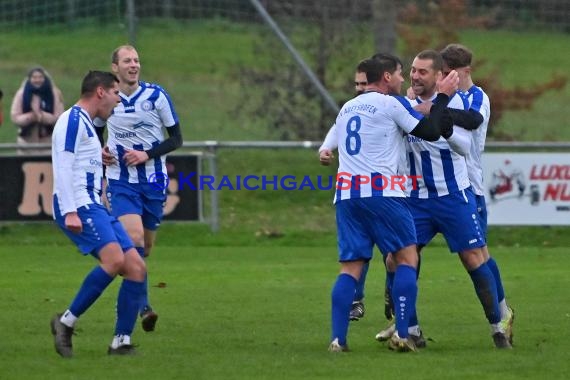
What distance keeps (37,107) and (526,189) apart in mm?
6638

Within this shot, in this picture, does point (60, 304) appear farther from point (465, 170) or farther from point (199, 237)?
point (199, 237)

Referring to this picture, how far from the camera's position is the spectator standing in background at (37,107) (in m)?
18.5

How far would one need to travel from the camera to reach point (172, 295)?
493 inches

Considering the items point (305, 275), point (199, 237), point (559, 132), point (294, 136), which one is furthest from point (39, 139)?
point (559, 132)

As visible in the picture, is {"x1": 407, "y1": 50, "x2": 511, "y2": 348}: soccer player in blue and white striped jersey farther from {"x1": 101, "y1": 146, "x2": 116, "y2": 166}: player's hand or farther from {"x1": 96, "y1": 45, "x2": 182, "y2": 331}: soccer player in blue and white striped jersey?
{"x1": 101, "y1": 146, "x2": 116, "y2": 166}: player's hand

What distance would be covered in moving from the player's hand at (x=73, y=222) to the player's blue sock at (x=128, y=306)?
23.3 inches

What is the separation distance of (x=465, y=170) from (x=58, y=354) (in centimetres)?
309

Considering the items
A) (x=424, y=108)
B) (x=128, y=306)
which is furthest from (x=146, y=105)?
(x=424, y=108)

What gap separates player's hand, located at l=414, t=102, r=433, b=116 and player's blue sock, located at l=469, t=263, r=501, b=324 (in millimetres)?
1181

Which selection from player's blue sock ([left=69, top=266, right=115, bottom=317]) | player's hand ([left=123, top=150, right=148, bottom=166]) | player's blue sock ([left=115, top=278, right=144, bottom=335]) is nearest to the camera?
player's blue sock ([left=69, top=266, right=115, bottom=317])

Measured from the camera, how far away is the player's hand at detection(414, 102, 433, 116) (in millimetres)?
9096

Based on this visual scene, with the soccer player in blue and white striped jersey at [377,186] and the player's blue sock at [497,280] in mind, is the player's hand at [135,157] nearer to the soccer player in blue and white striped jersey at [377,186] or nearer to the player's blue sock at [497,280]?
the soccer player in blue and white striped jersey at [377,186]

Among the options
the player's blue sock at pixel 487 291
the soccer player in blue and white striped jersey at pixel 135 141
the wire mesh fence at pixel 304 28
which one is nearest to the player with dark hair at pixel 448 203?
the player's blue sock at pixel 487 291

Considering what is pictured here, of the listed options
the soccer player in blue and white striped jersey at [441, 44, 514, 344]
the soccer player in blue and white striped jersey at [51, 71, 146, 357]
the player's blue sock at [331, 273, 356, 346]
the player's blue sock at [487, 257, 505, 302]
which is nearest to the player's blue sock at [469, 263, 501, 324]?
the soccer player in blue and white striped jersey at [441, 44, 514, 344]
